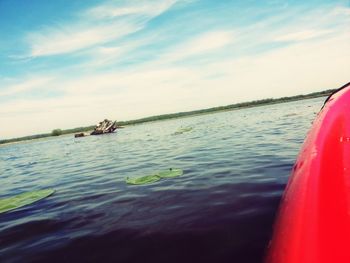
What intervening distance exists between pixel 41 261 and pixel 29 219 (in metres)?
2.11

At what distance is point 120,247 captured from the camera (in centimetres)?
391


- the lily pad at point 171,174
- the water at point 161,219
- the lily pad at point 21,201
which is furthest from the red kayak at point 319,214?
the lily pad at point 21,201

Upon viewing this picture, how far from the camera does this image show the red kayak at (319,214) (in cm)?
185

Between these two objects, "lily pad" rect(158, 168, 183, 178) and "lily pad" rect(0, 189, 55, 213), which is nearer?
"lily pad" rect(0, 189, 55, 213)

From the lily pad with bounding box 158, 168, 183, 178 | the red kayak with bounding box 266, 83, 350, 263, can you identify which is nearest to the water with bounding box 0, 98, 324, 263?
the lily pad with bounding box 158, 168, 183, 178

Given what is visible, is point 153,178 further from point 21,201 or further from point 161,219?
point 21,201

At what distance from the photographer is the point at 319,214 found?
2227mm

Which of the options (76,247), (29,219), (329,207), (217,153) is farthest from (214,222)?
(217,153)

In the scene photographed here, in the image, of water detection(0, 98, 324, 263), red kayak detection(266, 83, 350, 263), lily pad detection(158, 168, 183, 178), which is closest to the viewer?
red kayak detection(266, 83, 350, 263)

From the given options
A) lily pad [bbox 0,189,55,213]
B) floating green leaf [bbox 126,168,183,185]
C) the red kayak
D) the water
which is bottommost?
the water

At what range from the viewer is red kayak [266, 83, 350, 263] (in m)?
1.85

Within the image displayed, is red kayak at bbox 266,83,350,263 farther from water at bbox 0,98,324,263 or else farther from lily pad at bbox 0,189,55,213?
lily pad at bbox 0,189,55,213

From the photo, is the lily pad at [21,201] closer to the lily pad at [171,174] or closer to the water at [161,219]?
the water at [161,219]

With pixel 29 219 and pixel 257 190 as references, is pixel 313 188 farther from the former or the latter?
pixel 29 219
